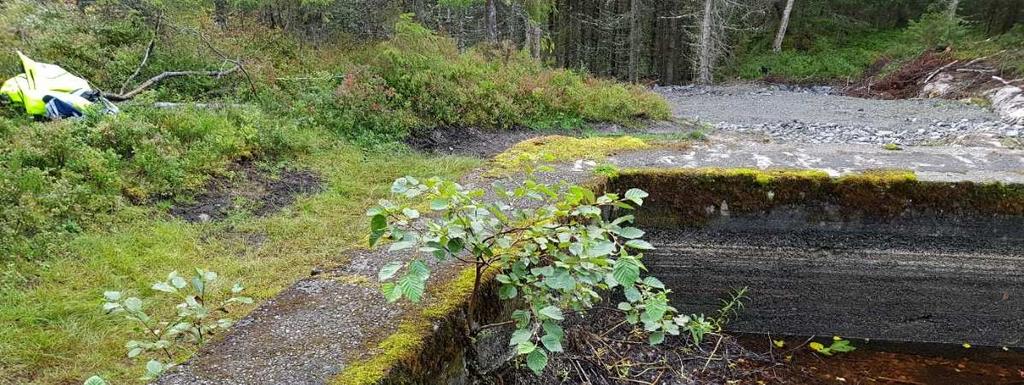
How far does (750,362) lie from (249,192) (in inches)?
185

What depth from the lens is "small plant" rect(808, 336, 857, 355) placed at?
436 cm

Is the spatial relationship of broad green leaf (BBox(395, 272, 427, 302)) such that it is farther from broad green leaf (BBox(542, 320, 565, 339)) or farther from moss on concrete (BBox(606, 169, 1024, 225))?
moss on concrete (BBox(606, 169, 1024, 225))

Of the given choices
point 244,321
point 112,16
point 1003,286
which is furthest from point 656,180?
point 112,16

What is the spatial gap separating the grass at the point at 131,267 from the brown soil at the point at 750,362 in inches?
68.6

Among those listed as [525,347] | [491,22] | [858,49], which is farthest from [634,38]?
[525,347]

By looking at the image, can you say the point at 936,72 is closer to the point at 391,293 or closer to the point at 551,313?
the point at 551,313

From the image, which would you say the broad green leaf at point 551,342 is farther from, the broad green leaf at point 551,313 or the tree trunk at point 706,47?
the tree trunk at point 706,47

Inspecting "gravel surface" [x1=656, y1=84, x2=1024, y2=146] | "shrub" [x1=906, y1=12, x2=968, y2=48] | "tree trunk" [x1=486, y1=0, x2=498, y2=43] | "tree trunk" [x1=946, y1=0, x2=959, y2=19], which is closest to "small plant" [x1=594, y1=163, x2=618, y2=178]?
"gravel surface" [x1=656, y1=84, x2=1024, y2=146]

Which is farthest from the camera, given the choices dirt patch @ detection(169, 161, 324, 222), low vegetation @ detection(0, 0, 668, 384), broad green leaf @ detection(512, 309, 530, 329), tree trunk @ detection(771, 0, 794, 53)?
tree trunk @ detection(771, 0, 794, 53)

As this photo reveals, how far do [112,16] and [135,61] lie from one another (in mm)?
1345

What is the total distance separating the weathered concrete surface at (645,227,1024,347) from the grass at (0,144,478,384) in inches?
113

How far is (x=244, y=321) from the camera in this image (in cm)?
240

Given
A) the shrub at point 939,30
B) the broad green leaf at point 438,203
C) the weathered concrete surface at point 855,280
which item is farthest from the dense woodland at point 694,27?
the broad green leaf at point 438,203

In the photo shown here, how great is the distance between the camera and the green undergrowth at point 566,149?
16.6 feet
